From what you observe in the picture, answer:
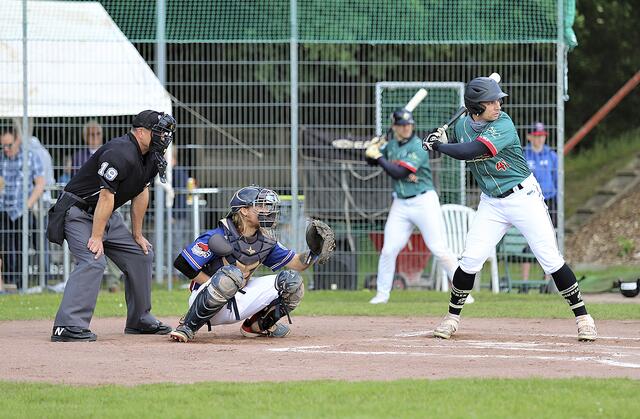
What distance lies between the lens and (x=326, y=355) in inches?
352

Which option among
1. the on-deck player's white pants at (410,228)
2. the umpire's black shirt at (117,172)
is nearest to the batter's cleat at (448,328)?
the umpire's black shirt at (117,172)

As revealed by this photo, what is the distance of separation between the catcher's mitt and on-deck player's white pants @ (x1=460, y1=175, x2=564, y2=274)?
3.82ft

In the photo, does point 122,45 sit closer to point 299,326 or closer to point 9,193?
point 9,193

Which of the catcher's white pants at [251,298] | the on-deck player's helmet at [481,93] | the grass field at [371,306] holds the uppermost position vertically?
the on-deck player's helmet at [481,93]

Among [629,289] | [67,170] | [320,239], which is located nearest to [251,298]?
[320,239]

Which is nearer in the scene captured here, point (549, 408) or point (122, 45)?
point (549, 408)

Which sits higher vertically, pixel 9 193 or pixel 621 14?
pixel 621 14

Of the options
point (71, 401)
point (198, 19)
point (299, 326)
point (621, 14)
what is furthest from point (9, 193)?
point (621, 14)

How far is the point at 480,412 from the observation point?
654cm

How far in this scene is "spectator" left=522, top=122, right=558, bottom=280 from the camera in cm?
1590

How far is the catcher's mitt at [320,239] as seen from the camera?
963 centimetres

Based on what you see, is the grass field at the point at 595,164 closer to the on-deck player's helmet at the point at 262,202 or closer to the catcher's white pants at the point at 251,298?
the catcher's white pants at the point at 251,298

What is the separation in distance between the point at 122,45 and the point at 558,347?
8283 mm

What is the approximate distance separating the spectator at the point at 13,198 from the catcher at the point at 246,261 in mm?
6602
